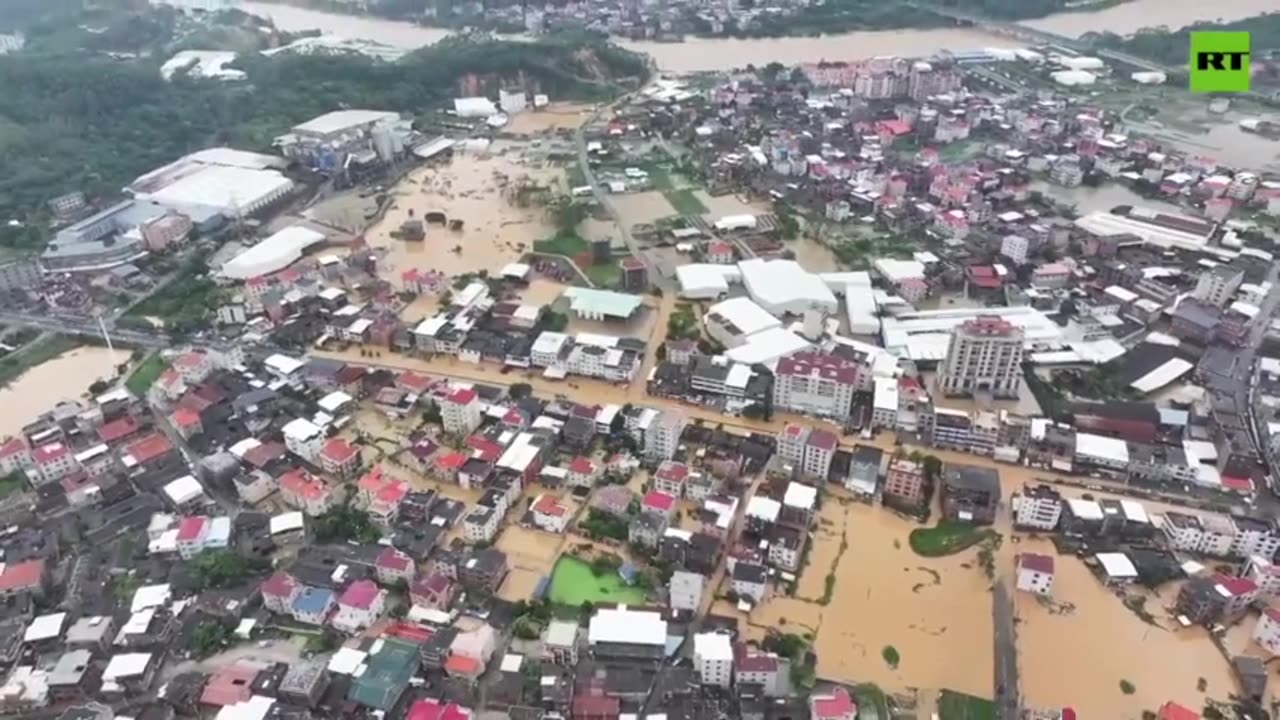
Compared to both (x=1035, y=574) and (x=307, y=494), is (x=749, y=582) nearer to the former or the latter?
(x=1035, y=574)

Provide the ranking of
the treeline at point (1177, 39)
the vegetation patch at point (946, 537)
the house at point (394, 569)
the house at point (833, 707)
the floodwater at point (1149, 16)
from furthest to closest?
1. the floodwater at point (1149, 16)
2. the treeline at point (1177, 39)
3. the vegetation patch at point (946, 537)
4. the house at point (394, 569)
5. the house at point (833, 707)

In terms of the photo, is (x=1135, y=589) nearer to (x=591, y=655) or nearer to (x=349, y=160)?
(x=591, y=655)

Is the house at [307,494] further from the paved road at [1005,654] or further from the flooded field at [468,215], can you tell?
the paved road at [1005,654]

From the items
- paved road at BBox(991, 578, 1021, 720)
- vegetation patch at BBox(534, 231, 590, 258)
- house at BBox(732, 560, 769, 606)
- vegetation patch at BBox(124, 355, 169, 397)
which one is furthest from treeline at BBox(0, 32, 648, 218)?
paved road at BBox(991, 578, 1021, 720)

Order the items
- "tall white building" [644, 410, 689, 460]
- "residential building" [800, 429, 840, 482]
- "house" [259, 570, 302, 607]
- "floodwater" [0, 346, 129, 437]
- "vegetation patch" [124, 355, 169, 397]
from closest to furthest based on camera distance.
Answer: "house" [259, 570, 302, 607], "residential building" [800, 429, 840, 482], "tall white building" [644, 410, 689, 460], "floodwater" [0, 346, 129, 437], "vegetation patch" [124, 355, 169, 397]

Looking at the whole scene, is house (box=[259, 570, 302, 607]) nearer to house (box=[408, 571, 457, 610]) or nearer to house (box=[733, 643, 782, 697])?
house (box=[408, 571, 457, 610])

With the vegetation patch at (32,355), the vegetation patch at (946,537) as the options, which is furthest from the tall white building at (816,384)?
the vegetation patch at (32,355)
